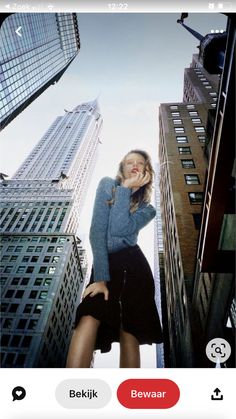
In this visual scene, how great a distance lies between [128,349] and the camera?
7746 mm

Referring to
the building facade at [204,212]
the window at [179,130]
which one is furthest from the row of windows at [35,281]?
the window at [179,130]

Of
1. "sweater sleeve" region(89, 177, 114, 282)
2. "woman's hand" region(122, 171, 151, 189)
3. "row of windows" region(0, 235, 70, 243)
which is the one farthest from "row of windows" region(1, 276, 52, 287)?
"woman's hand" region(122, 171, 151, 189)

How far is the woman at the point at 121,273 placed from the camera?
8.59 meters

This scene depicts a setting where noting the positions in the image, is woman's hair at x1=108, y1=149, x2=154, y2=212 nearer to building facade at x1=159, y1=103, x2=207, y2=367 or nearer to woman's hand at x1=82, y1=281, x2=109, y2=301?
woman's hand at x1=82, y1=281, x2=109, y2=301

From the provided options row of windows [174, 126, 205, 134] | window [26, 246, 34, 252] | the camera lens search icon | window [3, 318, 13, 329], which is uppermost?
the camera lens search icon

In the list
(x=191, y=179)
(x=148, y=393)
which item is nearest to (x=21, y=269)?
(x=191, y=179)

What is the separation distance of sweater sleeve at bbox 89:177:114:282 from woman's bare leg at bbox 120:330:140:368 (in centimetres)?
170

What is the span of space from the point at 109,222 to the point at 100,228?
1.22ft

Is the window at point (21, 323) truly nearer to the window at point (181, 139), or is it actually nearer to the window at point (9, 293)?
the window at point (9, 293)

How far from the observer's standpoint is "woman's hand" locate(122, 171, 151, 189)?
996cm

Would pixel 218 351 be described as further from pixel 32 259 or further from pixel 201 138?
pixel 32 259

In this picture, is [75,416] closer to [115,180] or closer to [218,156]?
[218,156]

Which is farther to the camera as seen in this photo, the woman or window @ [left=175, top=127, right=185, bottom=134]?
window @ [left=175, top=127, right=185, bottom=134]

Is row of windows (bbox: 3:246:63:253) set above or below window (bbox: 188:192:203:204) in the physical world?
below
